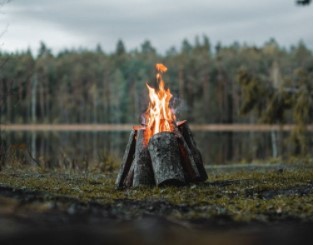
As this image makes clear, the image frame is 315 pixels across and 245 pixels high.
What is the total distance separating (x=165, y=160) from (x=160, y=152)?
0.62 ft

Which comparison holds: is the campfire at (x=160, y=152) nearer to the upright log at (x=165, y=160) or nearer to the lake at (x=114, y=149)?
the upright log at (x=165, y=160)

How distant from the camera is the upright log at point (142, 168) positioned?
10273 mm

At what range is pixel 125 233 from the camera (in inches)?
226

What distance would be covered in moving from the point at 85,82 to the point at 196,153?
295ft

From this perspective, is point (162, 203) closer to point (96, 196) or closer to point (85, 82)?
point (96, 196)

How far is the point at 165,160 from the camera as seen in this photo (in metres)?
10.0

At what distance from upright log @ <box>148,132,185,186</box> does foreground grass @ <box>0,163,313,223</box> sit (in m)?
0.27

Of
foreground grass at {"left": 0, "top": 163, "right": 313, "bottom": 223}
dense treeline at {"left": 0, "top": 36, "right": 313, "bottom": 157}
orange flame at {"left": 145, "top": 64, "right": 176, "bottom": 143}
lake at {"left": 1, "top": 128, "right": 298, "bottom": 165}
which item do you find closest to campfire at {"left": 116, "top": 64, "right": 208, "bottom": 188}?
orange flame at {"left": 145, "top": 64, "right": 176, "bottom": 143}

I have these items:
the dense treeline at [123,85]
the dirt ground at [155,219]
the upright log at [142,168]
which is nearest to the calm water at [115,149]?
the upright log at [142,168]

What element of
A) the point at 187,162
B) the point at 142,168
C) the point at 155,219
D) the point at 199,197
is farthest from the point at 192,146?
the point at 155,219

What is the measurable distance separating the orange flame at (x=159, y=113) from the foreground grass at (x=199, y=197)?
137cm

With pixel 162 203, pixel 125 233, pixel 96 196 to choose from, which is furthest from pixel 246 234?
pixel 96 196

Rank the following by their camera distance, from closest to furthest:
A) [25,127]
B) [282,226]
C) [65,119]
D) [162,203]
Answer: [282,226] → [162,203] → [25,127] → [65,119]

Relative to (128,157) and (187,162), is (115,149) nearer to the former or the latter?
(128,157)
